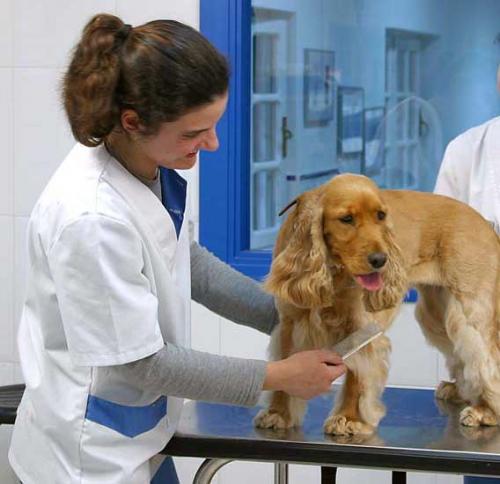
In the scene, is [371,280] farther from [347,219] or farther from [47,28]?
[47,28]

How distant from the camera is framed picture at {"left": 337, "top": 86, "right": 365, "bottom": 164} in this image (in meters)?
3.16

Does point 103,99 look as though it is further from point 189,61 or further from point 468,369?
point 468,369

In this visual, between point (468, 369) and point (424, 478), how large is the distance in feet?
3.74

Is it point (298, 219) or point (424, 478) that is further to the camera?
point (424, 478)

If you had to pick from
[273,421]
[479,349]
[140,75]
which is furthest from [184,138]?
[479,349]

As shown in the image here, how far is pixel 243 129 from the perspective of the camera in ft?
10.2

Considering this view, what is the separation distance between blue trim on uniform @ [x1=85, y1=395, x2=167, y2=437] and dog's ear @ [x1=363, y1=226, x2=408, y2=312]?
1.27ft

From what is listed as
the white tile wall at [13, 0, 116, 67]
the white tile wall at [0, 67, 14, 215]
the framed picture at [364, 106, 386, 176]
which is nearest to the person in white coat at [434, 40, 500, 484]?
the framed picture at [364, 106, 386, 176]

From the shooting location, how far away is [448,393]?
7.25 feet

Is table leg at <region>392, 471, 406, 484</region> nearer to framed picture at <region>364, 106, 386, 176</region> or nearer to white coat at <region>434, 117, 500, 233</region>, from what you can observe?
white coat at <region>434, 117, 500, 233</region>

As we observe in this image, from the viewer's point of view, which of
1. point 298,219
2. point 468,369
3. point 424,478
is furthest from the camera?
point 424,478

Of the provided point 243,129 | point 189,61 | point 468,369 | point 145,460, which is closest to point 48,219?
point 189,61

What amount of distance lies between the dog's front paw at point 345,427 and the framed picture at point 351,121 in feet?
4.52

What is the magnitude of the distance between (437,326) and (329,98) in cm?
119
